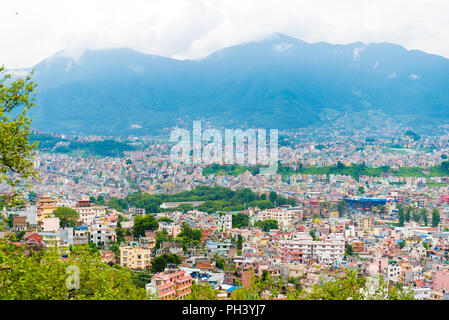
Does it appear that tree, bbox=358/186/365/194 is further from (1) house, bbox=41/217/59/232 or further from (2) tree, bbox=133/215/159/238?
(1) house, bbox=41/217/59/232

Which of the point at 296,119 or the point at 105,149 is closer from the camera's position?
the point at 105,149

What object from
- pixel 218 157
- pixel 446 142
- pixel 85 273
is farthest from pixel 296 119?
pixel 85 273

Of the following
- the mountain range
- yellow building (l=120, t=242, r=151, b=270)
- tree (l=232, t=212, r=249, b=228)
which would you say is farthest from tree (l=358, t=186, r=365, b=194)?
the mountain range

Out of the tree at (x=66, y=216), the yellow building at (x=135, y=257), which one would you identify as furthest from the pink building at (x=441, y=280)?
the tree at (x=66, y=216)

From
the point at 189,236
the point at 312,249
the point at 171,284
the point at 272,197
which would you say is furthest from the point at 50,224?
the point at 272,197
